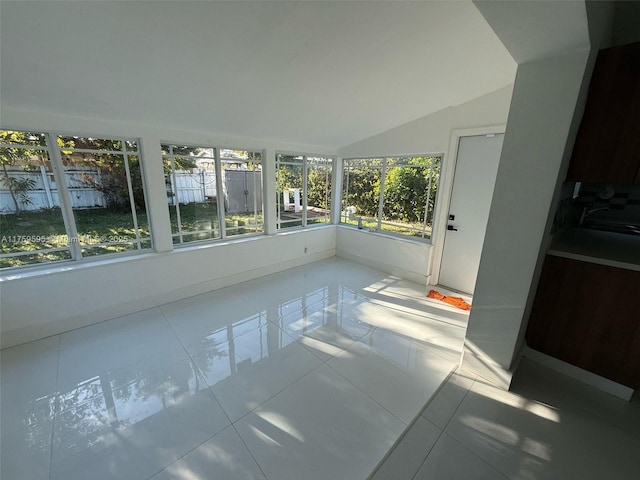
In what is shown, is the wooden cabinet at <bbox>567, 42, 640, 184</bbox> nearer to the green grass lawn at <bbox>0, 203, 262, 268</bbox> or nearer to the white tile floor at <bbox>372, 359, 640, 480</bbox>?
the white tile floor at <bbox>372, 359, 640, 480</bbox>

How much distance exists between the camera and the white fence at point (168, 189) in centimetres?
234

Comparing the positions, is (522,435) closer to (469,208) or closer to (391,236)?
(469,208)

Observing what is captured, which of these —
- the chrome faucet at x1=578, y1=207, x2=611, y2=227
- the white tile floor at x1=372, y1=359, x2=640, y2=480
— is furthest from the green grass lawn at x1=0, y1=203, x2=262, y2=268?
the chrome faucet at x1=578, y1=207, x2=611, y2=227

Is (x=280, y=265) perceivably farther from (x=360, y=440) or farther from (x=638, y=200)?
(x=638, y=200)

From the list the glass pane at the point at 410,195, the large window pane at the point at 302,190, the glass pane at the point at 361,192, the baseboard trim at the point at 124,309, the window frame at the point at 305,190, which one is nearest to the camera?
the baseboard trim at the point at 124,309

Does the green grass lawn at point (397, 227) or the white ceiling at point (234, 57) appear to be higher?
the white ceiling at point (234, 57)

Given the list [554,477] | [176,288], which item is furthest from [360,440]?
[176,288]

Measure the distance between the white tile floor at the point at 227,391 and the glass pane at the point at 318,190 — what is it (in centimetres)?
230

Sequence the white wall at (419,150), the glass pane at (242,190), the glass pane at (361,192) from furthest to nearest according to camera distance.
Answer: the glass pane at (361,192)
the glass pane at (242,190)
the white wall at (419,150)

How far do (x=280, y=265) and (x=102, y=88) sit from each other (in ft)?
9.84

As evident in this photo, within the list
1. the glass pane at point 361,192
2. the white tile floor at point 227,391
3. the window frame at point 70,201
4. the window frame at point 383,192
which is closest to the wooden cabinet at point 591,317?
the white tile floor at point 227,391

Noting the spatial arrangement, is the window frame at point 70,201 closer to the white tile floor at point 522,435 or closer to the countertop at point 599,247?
the white tile floor at point 522,435

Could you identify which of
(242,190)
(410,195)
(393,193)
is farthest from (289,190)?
(410,195)

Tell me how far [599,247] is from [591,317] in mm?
563
